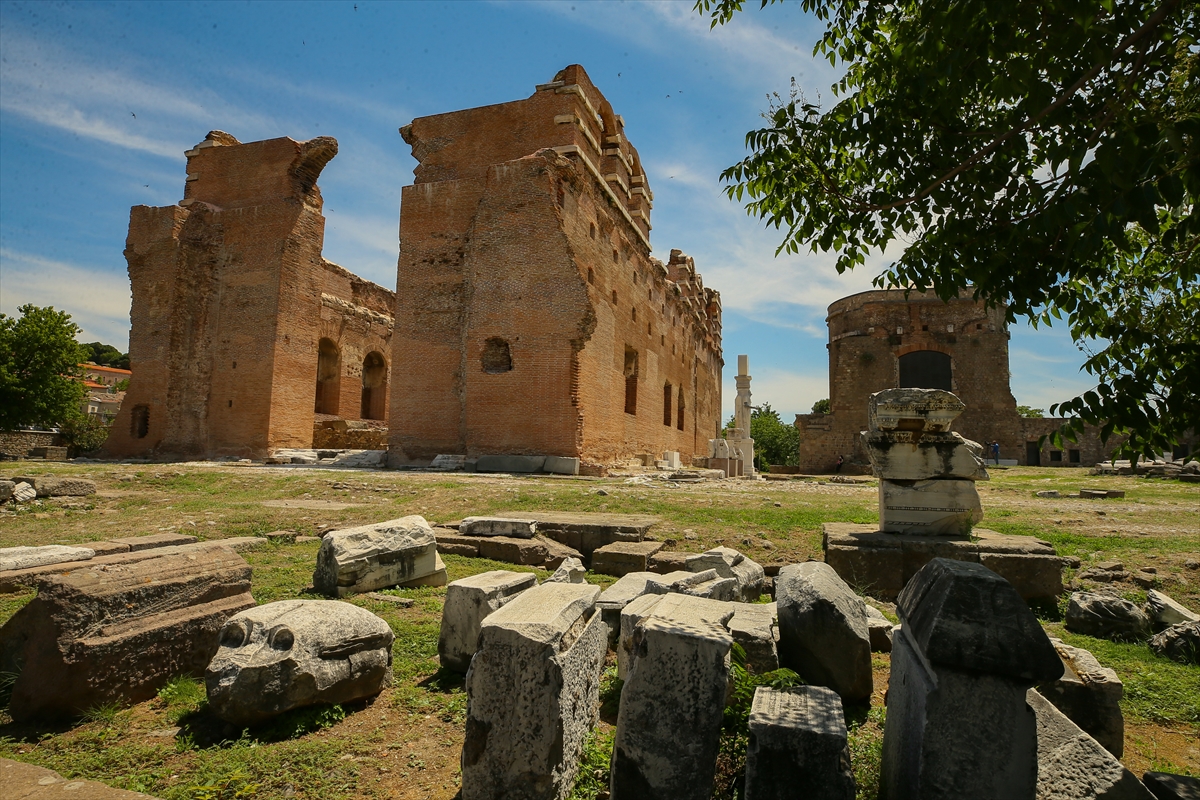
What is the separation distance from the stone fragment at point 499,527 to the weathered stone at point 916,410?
3479 mm

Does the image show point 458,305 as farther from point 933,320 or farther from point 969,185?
point 933,320

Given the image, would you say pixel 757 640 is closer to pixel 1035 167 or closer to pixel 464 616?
pixel 464 616

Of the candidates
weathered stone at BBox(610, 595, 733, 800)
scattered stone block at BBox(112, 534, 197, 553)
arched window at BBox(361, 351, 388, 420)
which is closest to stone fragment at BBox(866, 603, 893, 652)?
weathered stone at BBox(610, 595, 733, 800)

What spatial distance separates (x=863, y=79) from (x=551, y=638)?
3.85 metres

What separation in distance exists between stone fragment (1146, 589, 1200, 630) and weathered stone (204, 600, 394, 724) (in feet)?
16.6

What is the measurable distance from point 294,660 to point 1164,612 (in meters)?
5.46

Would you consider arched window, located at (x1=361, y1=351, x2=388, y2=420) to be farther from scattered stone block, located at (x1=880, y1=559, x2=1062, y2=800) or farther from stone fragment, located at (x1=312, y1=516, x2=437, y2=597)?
scattered stone block, located at (x1=880, y1=559, x2=1062, y2=800)

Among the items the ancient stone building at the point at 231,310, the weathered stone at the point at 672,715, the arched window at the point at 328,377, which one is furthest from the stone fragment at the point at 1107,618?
the arched window at the point at 328,377

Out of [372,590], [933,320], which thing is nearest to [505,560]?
[372,590]

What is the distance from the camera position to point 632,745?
2.20 metres

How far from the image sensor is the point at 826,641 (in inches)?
123

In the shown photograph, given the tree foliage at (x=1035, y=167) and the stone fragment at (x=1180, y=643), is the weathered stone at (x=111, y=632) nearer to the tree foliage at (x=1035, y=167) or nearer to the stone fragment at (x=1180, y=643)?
the tree foliage at (x=1035, y=167)

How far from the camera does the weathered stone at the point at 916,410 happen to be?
17.7 feet

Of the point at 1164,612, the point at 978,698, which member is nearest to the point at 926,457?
the point at 1164,612
